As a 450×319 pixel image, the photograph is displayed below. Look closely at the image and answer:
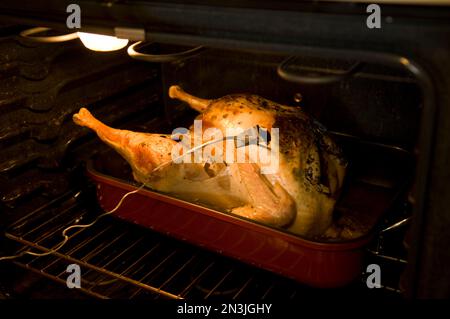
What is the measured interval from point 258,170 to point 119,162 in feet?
1.53

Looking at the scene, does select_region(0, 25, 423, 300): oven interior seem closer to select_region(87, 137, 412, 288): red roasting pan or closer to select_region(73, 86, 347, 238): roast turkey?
select_region(87, 137, 412, 288): red roasting pan

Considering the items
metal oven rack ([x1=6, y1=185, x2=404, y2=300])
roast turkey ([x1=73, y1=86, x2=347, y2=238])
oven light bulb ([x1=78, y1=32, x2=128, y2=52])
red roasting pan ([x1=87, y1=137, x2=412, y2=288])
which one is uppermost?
oven light bulb ([x1=78, y1=32, x2=128, y2=52])

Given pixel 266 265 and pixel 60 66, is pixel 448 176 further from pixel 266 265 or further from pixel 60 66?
pixel 60 66

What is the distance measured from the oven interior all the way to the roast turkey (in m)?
0.13

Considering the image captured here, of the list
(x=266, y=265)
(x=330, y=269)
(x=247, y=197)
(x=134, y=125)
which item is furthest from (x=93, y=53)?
(x=330, y=269)

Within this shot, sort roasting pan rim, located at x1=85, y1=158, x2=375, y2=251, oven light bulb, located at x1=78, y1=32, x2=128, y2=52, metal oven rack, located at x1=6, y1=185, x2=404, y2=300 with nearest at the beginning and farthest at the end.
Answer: roasting pan rim, located at x1=85, y1=158, x2=375, y2=251, oven light bulb, located at x1=78, y1=32, x2=128, y2=52, metal oven rack, located at x1=6, y1=185, x2=404, y2=300

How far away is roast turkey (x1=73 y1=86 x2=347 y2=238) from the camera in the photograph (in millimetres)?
1057

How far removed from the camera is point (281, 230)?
0.98 m

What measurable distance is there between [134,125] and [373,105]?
0.71 m

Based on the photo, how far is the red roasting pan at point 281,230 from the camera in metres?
0.97

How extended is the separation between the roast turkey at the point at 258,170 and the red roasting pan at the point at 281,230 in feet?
0.18

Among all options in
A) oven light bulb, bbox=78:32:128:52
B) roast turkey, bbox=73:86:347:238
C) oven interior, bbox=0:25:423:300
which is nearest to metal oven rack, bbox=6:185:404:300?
oven interior, bbox=0:25:423:300

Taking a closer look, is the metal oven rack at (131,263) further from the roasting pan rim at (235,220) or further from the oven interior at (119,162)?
the roasting pan rim at (235,220)

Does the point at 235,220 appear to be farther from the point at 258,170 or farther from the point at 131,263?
the point at 131,263
